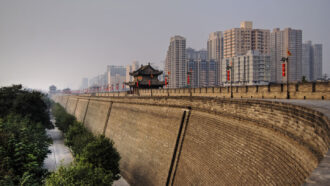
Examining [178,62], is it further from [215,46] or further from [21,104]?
[21,104]

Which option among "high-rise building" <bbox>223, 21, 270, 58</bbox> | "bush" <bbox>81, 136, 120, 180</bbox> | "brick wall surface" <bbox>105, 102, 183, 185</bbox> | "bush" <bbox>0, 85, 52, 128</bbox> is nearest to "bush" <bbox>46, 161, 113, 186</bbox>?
"bush" <bbox>81, 136, 120, 180</bbox>

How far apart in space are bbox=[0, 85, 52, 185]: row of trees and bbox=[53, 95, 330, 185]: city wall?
6.21m

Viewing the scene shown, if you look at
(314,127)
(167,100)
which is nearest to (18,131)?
(167,100)


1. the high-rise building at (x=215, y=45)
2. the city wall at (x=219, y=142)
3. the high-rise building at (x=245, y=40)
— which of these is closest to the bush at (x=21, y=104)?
the city wall at (x=219, y=142)

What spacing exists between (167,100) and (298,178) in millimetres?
10293

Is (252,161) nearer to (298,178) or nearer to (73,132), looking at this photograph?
(298,178)

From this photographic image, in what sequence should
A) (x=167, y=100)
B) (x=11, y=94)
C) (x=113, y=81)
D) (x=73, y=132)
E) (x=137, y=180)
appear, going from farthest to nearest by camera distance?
1. (x=113, y=81)
2. (x=11, y=94)
3. (x=73, y=132)
4. (x=137, y=180)
5. (x=167, y=100)

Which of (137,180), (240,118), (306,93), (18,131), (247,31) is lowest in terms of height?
(137,180)

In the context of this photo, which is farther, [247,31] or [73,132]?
[247,31]

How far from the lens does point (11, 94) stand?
32000 millimetres

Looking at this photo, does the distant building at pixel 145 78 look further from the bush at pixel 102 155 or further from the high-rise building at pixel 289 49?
the high-rise building at pixel 289 49

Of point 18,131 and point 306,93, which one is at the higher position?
point 306,93

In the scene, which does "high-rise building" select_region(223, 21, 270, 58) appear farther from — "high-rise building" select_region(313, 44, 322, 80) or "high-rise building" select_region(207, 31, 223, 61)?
"high-rise building" select_region(313, 44, 322, 80)

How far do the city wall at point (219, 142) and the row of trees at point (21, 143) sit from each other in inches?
245
